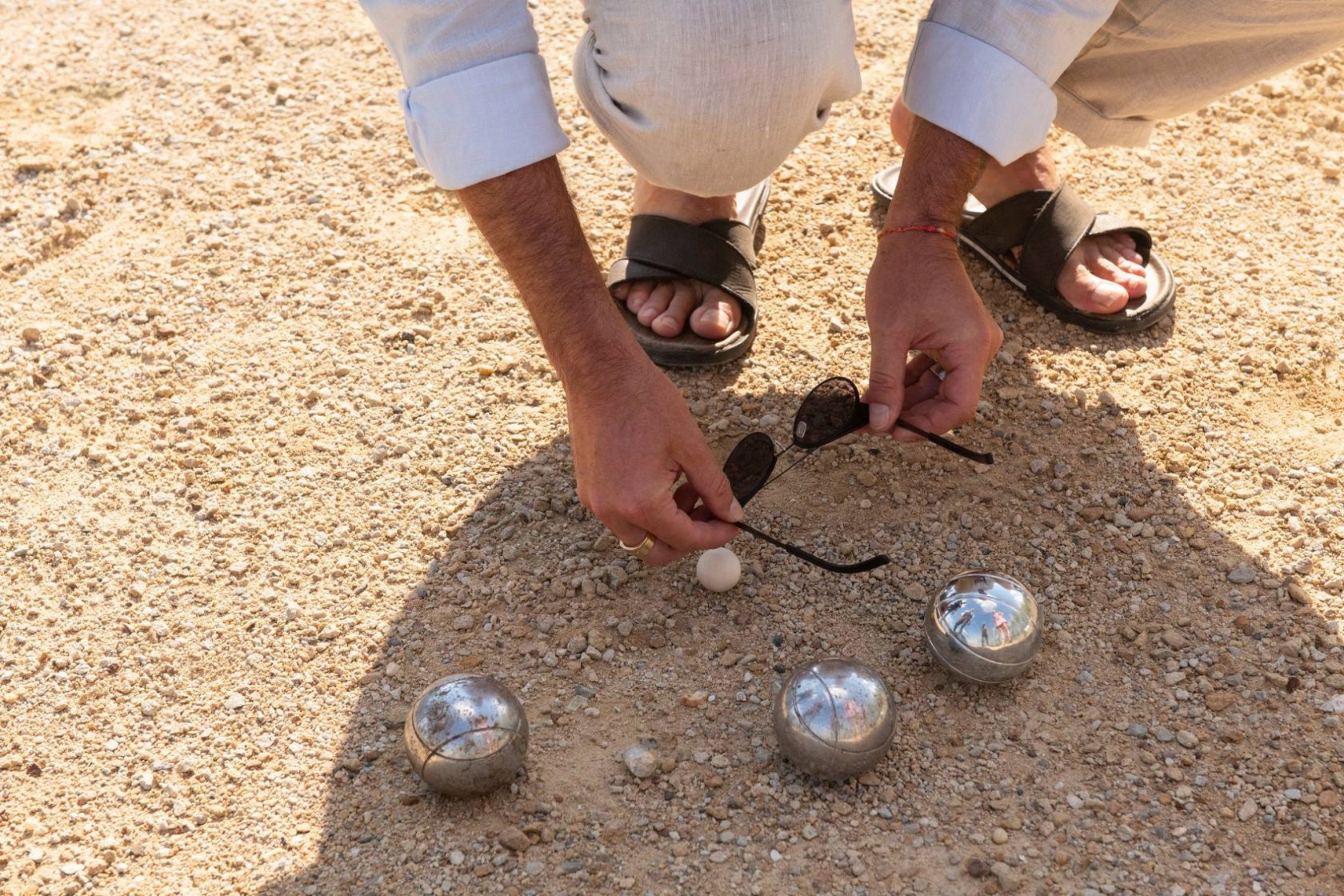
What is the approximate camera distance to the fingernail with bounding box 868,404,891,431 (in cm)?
269

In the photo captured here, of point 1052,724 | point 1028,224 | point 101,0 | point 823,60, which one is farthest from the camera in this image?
point 101,0

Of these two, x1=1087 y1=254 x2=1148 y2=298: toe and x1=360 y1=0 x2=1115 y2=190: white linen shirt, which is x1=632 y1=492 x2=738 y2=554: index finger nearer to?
x1=360 y1=0 x2=1115 y2=190: white linen shirt

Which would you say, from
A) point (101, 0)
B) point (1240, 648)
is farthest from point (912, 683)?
point (101, 0)

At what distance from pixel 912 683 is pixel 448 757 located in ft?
3.15

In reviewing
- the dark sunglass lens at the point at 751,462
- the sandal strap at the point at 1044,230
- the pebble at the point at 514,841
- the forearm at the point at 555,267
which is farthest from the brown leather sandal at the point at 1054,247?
the pebble at the point at 514,841

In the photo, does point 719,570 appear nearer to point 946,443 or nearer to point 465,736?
point 946,443

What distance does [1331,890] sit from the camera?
Answer: 85.4 inches

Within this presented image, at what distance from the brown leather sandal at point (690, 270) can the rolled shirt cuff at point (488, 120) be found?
2.76 ft

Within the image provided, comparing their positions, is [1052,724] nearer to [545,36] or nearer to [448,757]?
[448,757]

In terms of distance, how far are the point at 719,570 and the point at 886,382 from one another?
1.79ft

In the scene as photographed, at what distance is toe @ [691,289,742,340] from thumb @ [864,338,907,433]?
60 centimetres

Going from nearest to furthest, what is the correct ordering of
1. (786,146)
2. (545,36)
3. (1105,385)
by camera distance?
(786,146)
(1105,385)
(545,36)

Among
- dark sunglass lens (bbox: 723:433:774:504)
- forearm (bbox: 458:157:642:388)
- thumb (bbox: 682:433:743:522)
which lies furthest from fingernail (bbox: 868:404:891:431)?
forearm (bbox: 458:157:642:388)

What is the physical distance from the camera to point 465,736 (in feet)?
7.23
